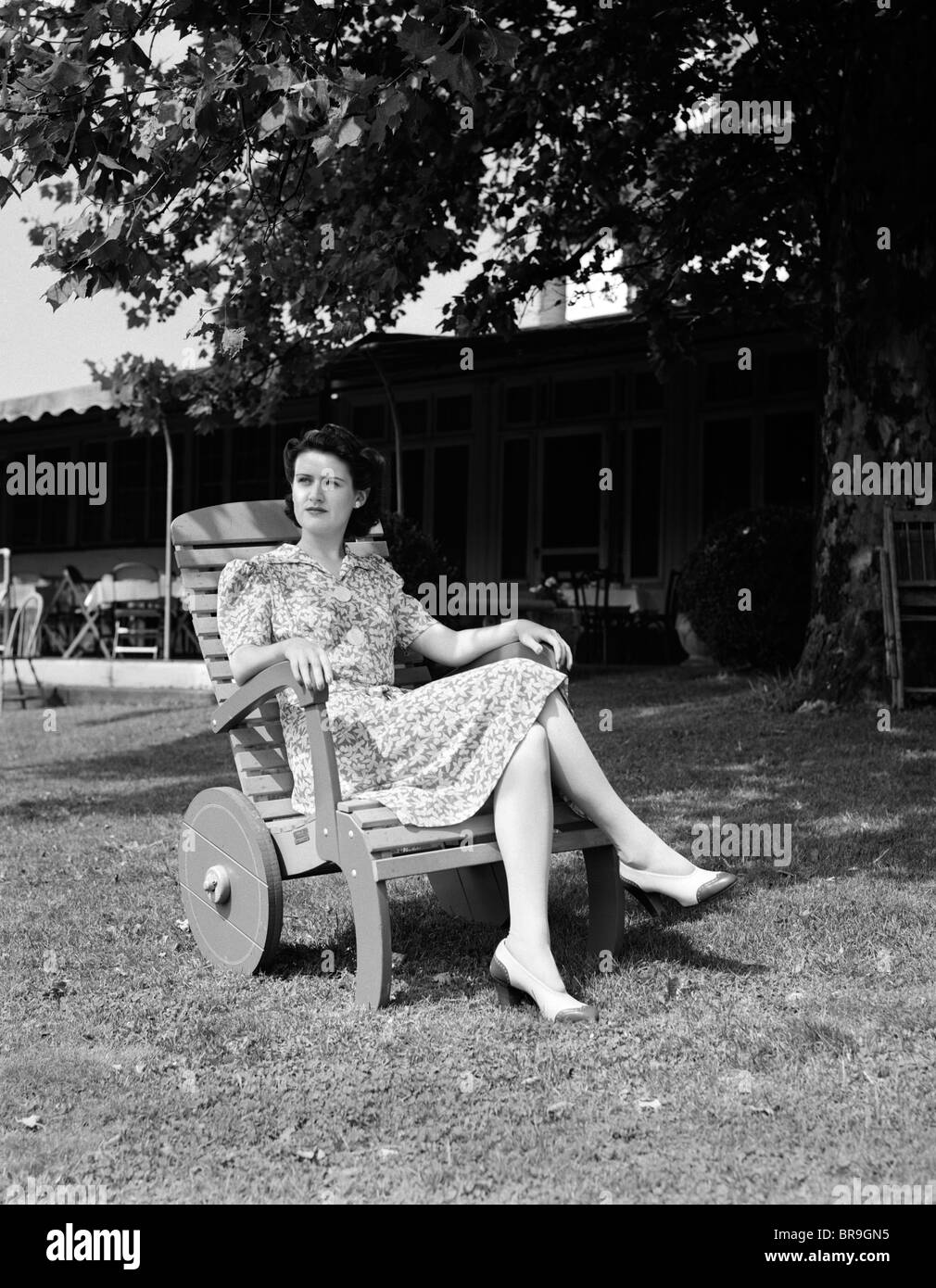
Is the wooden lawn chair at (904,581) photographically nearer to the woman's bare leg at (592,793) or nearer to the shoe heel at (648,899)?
the shoe heel at (648,899)

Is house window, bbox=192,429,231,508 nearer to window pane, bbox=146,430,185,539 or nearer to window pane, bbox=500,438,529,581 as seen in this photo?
window pane, bbox=146,430,185,539

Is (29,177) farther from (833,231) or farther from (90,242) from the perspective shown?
(833,231)

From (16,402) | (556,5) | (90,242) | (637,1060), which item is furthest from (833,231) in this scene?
(16,402)

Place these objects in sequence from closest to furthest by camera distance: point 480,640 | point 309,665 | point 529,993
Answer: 1. point 529,993
2. point 309,665
3. point 480,640

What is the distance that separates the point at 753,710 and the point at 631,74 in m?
4.16

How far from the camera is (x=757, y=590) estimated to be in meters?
9.90

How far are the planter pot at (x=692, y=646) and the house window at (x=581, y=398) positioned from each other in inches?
137

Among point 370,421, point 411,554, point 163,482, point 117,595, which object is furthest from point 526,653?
point 163,482

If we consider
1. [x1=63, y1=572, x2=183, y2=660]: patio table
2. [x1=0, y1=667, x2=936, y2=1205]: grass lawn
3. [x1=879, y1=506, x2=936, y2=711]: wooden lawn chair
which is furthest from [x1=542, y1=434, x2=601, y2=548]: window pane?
[x1=0, y1=667, x2=936, y2=1205]: grass lawn

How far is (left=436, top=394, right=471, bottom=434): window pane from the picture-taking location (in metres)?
15.6

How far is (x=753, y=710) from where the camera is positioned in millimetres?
8219

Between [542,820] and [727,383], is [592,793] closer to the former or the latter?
[542,820]

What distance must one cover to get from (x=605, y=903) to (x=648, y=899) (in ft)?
0.74

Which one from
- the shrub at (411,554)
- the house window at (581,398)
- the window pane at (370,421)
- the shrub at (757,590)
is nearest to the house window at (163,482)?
the window pane at (370,421)
